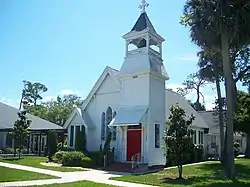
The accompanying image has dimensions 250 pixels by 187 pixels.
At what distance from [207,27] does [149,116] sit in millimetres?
8582

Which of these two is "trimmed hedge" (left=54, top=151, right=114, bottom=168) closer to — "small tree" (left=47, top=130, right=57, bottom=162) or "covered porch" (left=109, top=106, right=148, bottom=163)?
"covered porch" (left=109, top=106, right=148, bottom=163)

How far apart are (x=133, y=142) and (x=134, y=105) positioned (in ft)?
9.78

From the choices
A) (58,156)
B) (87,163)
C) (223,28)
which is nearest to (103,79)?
(58,156)

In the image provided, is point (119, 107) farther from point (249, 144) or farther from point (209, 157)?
point (249, 144)

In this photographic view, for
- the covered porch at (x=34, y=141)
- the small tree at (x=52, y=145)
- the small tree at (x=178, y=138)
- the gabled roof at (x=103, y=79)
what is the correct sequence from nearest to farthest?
the small tree at (x=178, y=138) → the gabled roof at (x=103, y=79) → the small tree at (x=52, y=145) → the covered porch at (x=34, y=141)

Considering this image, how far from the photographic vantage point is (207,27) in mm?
19750

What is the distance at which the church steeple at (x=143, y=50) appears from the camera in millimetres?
26266

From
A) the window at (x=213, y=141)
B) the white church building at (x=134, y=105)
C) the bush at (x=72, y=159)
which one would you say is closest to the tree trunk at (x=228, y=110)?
the white church building at (x=134, y=105)

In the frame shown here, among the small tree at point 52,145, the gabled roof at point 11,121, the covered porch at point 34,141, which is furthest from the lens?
the gabled roof at point 11,121

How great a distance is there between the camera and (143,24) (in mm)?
27812

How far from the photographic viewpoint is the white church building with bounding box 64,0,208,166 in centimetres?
2530

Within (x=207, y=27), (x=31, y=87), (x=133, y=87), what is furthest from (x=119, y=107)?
(x=31, y=87)

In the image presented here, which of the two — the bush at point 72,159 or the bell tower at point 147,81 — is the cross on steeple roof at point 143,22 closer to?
the bell tower at point 147,81

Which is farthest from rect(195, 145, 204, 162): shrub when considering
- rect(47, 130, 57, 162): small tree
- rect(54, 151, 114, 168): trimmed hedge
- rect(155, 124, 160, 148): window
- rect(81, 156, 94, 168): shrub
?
rect(47, 130, 57, 162): small tree
